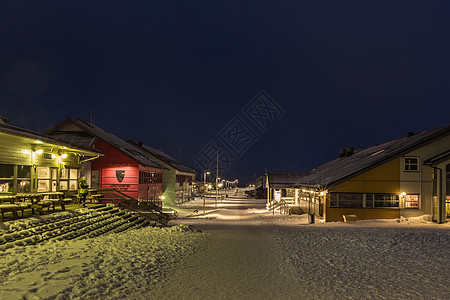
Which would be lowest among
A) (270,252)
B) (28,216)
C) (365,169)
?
(270,252)

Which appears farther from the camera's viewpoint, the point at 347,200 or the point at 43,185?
the point at 347,200

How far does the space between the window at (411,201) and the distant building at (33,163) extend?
2434cm

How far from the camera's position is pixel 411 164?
26.9 meters

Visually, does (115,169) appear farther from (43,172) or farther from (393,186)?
(393,186)

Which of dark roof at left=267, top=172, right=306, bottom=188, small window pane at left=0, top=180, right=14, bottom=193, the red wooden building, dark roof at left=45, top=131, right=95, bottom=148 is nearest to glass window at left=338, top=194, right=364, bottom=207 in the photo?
dark roof at left=267, top=172, right=306, bottom=188

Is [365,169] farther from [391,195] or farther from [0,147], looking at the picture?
[0,147]

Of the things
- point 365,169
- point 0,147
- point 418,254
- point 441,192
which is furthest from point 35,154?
point 441,192

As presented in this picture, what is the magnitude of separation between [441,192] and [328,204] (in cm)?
823

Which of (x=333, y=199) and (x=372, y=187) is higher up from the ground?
(x=372, y=187)

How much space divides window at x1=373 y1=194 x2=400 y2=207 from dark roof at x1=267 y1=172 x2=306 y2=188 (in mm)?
12028

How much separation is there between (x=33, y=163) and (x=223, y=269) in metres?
→ 12.1

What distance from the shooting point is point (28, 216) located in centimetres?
1395

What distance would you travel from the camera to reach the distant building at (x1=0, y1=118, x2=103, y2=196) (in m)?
14.9

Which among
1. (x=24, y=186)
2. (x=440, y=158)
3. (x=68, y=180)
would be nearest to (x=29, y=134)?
(x=24, y=186)
